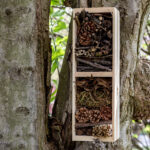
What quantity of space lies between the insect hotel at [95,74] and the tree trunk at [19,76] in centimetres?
26

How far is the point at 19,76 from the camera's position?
1792 millimetres

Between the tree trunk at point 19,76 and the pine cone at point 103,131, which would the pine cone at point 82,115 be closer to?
the pine cone at point 103,131

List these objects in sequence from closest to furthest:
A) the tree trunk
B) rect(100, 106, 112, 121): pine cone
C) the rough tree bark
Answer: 1. the tree trunk
2. rect(100, 106, 112, 121): pine cone
3. the rough tree bark

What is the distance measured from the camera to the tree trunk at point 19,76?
1795mm

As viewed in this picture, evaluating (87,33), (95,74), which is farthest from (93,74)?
(87,33)

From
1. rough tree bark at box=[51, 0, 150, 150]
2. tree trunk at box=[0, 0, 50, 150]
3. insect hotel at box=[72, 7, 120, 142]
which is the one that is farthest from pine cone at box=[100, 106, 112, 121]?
tree trunk at box=[0, 0, 50, 150]

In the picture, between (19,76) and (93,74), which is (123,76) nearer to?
(93,74)

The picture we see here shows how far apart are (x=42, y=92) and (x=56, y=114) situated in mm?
302

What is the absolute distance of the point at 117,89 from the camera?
1.94 m

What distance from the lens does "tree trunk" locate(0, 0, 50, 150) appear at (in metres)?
1.79

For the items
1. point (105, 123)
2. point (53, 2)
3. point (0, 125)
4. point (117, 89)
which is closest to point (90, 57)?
point (117, 89)

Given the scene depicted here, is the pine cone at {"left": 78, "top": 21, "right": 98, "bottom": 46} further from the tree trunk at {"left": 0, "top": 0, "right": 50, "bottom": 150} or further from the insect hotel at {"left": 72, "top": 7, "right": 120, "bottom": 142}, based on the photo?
the tree trunk at {"left": 0, "top": 0, "right": 50, "bottom": 150}

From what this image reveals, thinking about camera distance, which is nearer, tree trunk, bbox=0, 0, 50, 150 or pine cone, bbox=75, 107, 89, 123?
tree trunk, bbox=0, 0, 50, 150

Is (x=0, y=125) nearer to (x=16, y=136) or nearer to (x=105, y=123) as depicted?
(x=16, y=136)
